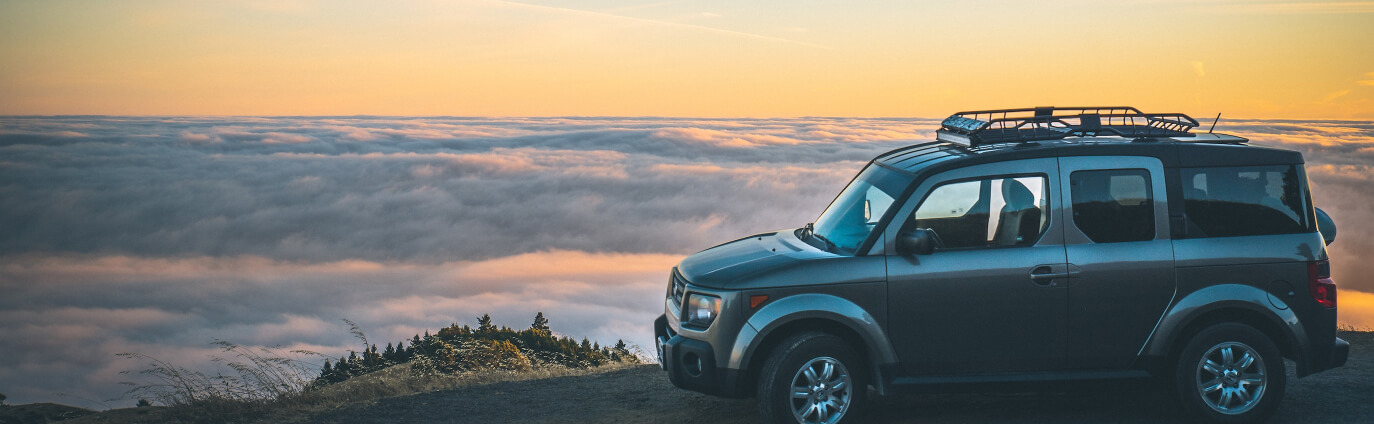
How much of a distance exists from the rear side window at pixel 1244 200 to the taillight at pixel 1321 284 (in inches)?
10.5

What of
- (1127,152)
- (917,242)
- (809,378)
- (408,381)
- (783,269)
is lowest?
(408,381)

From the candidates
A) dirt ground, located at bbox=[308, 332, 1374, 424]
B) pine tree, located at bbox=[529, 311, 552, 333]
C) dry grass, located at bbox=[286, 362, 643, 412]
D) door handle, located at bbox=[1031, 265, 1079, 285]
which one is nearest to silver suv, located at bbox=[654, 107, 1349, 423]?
door handle, located at bbox=[1031, 265, 1079, 285]

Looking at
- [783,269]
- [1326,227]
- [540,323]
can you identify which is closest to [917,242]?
[783,269]

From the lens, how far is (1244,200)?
6.45m

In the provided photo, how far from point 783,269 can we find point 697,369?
91cm

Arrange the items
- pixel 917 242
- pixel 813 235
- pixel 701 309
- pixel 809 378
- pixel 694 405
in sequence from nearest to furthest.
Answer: pixel 917 242, pixel 809 378, pixel 701 309, pixel 813 235, pixel 694 405

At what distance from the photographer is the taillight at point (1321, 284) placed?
6.39 m

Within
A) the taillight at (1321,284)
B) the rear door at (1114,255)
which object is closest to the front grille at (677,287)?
the rear door at (1114,255)

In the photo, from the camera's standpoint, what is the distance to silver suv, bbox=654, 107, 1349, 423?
6.12 m

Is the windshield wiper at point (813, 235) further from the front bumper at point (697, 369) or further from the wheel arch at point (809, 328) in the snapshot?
the front bumper at point (697, 369)

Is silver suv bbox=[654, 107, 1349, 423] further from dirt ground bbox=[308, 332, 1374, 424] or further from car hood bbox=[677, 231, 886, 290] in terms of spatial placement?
dirt ground bbox=[308, 332, 1374, 424]

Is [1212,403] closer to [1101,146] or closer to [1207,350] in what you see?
[1207,350]

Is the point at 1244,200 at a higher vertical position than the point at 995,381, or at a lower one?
higher

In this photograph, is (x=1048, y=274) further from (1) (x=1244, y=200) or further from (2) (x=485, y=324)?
(2) (x=485, y=324)
